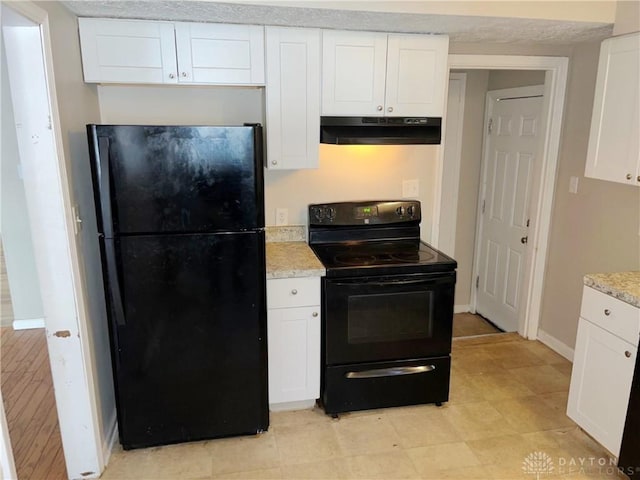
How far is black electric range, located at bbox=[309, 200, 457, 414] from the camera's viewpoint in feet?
8.32

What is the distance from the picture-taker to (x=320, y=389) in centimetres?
268

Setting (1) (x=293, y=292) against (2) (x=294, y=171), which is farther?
(2) (x=294, y=171)

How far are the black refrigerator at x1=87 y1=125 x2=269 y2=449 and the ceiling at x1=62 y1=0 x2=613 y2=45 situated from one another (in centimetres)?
54

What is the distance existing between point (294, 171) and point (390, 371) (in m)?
1.34

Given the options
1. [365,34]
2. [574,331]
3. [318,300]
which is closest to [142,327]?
[318,300]

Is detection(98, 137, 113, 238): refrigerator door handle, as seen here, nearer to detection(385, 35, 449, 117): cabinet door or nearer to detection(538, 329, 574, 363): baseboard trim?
detection(385, 35, 449, 117): cabinet door

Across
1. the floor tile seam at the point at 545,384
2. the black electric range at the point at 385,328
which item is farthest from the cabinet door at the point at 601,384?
the black electric range at the point at 385,328

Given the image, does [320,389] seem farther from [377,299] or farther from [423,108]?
[423,108]

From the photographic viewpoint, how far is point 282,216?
301cm

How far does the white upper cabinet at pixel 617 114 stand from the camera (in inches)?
90.7

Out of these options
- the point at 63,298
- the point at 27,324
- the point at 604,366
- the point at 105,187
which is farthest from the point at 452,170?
the point at 27,324

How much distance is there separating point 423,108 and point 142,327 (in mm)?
1901

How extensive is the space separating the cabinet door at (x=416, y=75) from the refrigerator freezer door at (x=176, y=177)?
0.91 m

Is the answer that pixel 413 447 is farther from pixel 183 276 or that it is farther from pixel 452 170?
pixel 452 170
